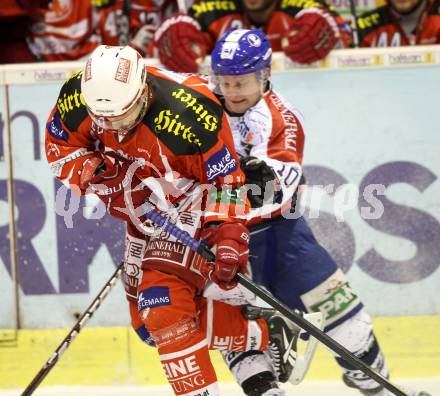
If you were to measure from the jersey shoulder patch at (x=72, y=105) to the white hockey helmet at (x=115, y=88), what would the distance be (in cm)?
17

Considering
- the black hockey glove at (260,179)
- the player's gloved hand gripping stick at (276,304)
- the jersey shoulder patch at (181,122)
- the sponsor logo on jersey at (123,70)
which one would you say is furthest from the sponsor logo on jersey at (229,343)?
the sponsor logo on jersey at (123,70)

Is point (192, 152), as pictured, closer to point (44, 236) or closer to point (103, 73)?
point (103, 73)

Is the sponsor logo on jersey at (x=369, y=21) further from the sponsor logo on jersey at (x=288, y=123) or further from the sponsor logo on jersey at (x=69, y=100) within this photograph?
the sponsor logo on jersey at (x=69, y=100)

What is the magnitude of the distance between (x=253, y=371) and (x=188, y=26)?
1888 millimetres

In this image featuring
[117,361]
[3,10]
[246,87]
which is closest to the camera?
[246,87]

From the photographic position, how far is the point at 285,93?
5.26 m

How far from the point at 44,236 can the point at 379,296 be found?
1635 millimetres

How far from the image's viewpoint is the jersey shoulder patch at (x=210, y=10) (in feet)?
18.2

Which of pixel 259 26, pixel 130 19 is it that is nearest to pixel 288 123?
pixel 259 26

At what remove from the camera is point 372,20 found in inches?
225

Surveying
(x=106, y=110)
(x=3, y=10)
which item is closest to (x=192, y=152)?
(x=106, y=110)

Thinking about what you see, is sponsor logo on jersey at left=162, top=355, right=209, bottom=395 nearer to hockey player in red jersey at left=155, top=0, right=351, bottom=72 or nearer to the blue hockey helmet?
the blue hockey helmet

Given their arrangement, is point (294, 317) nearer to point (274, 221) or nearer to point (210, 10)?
point (274, 221)

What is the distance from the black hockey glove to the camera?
419 cm
